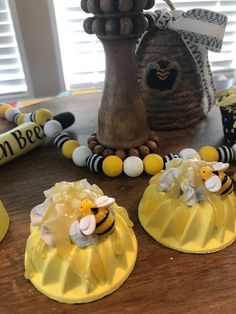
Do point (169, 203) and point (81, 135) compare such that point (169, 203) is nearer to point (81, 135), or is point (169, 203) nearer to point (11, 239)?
point (11, 239)

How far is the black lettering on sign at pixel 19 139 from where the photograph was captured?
55cm

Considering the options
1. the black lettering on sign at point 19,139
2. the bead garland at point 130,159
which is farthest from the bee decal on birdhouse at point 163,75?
the black lettering on sign at point 19,139

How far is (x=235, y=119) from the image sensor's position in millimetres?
526

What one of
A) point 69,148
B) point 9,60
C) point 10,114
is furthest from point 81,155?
point 9,60

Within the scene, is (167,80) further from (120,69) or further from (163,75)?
(120,69)

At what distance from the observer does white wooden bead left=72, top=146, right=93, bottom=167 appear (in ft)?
1.69

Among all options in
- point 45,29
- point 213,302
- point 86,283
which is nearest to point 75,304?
point 86,283

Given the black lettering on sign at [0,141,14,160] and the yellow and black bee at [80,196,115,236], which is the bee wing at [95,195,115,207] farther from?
the black lettering on sign at [0,141,14,160]

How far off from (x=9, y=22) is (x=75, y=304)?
1.14 meters

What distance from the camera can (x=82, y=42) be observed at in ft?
4.38

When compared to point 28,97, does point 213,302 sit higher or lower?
higher

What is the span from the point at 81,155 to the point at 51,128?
0.10m

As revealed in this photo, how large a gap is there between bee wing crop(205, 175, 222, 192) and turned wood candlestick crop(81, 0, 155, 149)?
0.18 meters

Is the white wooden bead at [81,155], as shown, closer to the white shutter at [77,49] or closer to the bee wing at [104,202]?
the bee wing at [104,202]
